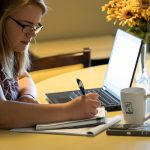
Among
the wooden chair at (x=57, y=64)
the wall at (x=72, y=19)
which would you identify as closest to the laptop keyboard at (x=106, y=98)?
the wooden chair at (x=57, y=64)

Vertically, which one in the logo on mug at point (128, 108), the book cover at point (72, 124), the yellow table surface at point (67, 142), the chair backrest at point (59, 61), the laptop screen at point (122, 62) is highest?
the laptop screen at point (122, 62)

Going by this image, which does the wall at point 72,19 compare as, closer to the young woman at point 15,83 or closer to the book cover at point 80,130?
the young woman at point 15,83

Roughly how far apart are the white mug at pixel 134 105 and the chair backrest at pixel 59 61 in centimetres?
113

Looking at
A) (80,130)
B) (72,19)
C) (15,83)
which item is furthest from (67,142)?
(72,19)

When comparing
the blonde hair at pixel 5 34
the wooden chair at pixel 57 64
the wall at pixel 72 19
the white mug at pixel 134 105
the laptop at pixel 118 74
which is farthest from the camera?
the wall at pixel 72 19

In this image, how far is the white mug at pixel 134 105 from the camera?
4.46 ft

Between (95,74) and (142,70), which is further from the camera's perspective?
(95,74)

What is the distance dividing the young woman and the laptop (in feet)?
0.49

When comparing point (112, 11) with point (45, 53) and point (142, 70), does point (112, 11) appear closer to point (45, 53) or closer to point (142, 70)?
point (142, 70)

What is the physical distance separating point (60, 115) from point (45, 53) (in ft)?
6.22

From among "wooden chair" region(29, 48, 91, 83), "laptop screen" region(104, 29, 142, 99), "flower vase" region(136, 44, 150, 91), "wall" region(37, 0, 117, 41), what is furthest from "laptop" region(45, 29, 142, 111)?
"wall" region(37, 0, 117, 41)

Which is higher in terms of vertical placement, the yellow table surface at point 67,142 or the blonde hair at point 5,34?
the blonde hair at point 5,34

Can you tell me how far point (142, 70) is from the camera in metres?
1.91

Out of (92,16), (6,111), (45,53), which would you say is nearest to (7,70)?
(6,111)
